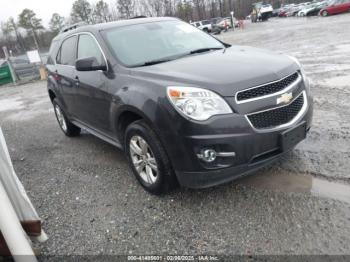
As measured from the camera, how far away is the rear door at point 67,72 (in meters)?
5.02

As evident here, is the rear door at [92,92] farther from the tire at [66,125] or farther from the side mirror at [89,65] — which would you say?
the tire at [66,125]

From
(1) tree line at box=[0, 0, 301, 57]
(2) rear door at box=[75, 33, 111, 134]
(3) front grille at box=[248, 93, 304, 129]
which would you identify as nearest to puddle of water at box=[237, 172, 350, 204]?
(3) front grille at box=[248, 93, 304, 129]

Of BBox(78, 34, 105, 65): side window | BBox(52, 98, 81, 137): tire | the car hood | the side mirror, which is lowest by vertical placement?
BBox(52, 98, 81, 137): tire

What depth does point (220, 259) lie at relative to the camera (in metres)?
2.67

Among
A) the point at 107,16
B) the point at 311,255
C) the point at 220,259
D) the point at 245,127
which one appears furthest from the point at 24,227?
the point at 107,16

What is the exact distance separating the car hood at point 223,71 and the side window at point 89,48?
0.75 m

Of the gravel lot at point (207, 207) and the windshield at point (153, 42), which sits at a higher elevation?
the windshield at point (153, 42)

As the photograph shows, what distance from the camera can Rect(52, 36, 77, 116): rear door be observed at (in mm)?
5020

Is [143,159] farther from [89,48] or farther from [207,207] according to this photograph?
[89,48]

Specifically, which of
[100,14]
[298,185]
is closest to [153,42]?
[298,185]

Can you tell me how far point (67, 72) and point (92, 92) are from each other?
110 centimetres

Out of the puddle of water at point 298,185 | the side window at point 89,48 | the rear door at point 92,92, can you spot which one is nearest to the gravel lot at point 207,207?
the puddle of water at point 298,185

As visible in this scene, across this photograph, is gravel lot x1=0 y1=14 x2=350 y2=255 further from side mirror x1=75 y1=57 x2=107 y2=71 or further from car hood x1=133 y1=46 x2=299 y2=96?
side mirror x1=75 y1=57 x2=107 y2=71

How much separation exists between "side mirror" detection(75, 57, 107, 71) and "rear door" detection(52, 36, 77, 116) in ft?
3.17
